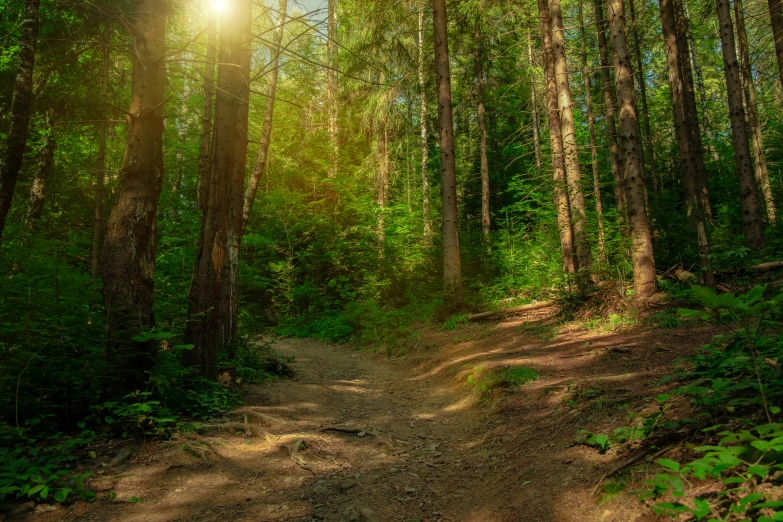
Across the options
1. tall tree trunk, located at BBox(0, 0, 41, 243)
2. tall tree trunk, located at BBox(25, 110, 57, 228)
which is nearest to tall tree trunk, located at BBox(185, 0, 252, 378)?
tall tree trunk, located at BBox(0, 0, 41, 243)

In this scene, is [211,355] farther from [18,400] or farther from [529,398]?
[529,398]

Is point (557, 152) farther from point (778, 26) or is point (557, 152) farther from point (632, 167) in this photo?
point (778, 26)

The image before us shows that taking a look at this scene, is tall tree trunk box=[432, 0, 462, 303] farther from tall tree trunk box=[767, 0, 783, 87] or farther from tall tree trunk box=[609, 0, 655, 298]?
tall tree trunk box=[767, 0, 783, 87]

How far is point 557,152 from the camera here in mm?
12125

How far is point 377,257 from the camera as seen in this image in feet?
59.3

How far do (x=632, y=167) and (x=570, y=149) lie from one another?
2.29 metres

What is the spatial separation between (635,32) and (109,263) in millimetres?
22839

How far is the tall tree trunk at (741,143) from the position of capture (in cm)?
1163

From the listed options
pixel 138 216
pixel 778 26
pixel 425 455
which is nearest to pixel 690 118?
pixel 778 26

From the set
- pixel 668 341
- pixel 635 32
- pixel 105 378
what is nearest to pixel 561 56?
pixel 668 341

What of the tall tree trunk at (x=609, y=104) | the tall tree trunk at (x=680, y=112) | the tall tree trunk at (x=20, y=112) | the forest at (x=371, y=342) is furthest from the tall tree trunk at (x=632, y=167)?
the tall tree trunk at (x=20, y=112)

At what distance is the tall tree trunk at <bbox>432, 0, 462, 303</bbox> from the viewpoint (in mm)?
11367

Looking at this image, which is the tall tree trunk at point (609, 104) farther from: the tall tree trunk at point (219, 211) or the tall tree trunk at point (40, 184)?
the tall tree trunk at point (40, 184)

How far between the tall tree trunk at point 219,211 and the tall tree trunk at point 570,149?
758 centimetres
